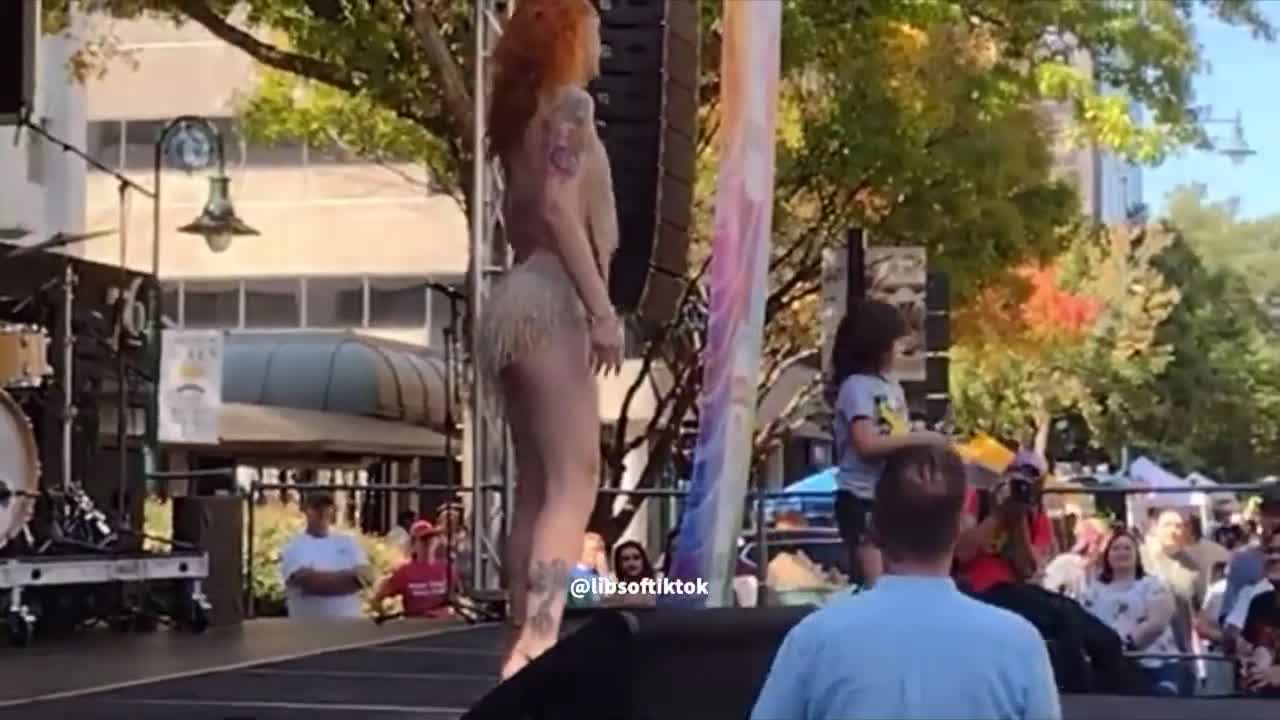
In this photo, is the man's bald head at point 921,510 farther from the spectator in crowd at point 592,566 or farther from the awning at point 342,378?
the awning at point 342,378

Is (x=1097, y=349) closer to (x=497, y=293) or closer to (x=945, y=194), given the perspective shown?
(x=945, y=194)

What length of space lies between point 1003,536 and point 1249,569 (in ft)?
11.2

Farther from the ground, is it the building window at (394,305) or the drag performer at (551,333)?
the building window at (394,305)

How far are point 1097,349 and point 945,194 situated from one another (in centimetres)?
2685

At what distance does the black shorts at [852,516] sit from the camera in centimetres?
632

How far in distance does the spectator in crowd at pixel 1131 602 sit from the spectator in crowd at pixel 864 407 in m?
3.52

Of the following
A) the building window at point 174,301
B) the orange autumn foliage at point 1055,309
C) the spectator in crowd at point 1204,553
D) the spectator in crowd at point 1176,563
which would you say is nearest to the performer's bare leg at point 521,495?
the spectator in crowd at point 1176,563

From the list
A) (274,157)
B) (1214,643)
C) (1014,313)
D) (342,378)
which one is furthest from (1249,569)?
(274,157)

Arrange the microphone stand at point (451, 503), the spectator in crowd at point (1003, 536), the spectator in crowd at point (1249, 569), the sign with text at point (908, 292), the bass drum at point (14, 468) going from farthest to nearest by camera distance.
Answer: the sign with text at point (908, 292) < the microphone stand at point (451, 503) < the bass drum at point (14, 468) < the spectator in crowd at point (1249, 569) < the spectator in crowd at point (1003, 536)

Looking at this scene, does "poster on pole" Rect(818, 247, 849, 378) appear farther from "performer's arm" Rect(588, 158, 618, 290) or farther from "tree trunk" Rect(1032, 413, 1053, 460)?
"tree trunk" Rect(1032, 413, 1053, 460)

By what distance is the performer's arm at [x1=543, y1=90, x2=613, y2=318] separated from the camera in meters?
4.89

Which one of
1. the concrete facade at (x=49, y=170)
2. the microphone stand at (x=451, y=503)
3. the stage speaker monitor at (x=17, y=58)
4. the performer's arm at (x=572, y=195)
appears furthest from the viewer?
the concrete facade at (x=49, y=170)

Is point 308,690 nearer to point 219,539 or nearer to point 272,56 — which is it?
point 219,539

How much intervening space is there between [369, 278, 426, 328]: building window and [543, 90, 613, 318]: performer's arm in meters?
29.2
